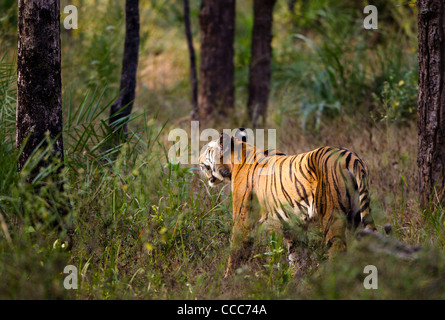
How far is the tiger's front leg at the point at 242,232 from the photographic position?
12.6 ft

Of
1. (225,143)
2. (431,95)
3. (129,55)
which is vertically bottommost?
(225,143)

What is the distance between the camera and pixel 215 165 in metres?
4.52

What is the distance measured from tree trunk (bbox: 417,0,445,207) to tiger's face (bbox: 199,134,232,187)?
1.76m

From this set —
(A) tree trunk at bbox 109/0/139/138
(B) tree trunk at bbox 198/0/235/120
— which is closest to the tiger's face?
(A) tree trunk at bbox 109/0/139/138

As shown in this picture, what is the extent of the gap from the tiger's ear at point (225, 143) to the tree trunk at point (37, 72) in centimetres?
135

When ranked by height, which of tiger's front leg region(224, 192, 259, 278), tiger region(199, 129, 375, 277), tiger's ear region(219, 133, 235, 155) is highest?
tiger's ear region(219, 133, 235, 155)

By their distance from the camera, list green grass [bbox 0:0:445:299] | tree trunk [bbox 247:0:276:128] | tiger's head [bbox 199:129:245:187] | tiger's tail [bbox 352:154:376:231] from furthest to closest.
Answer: tree trunk [bbox 247:0:276:128]
tiger's head [bbox 199:129:245:187]
tiger's tail [bbox 352:154:376:231]
green grass [bbox 0:0:445:299]

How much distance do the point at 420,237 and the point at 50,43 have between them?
3.35 meters

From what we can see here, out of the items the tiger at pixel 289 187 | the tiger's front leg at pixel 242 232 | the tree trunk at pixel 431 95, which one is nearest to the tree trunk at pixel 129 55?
the tiger at pixel 289 187

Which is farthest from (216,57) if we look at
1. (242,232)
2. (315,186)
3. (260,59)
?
(315,186)

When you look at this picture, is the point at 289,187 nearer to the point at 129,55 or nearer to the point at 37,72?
the point at 37,72

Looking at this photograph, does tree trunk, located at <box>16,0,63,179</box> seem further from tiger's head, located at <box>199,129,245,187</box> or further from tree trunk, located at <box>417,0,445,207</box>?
tree trunk, located at <box>417,0,445,207</box>

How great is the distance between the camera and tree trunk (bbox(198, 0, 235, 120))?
823 cm

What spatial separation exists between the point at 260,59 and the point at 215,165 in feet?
13.8
